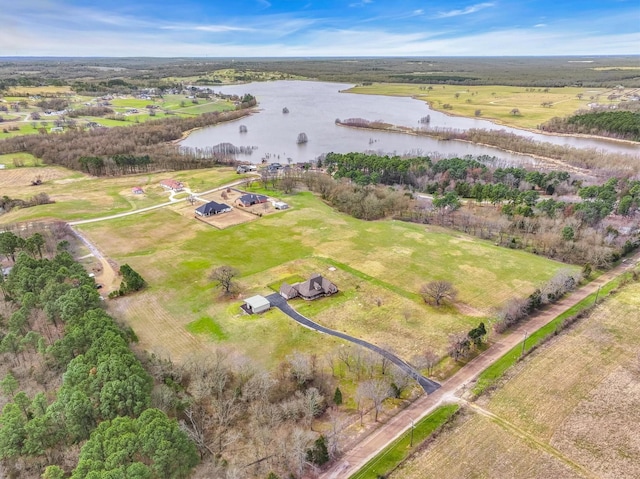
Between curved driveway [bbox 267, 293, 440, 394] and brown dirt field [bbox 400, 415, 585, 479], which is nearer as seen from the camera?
brown dirt field [bbox 400, 415, 585, 479]

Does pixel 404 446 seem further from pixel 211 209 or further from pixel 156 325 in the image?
pixel 211 209

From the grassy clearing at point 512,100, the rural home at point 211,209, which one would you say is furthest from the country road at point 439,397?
the grassy clearing at point 512,100

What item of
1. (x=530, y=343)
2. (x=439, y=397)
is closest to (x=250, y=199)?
(x=530, y=343)

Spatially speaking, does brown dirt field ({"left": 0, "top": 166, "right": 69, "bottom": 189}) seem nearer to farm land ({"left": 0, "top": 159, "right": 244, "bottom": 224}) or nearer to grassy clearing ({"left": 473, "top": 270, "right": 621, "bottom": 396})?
farm land ({"left": 0, "top": 159, "right": 244, "bottom": 224})

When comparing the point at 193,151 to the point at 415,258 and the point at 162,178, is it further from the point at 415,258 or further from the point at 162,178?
the point at 415,258

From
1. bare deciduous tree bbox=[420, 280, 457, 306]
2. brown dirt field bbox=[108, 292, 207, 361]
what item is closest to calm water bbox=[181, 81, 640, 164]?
brown dirt field bbox=[108, 292, 207, 361]
